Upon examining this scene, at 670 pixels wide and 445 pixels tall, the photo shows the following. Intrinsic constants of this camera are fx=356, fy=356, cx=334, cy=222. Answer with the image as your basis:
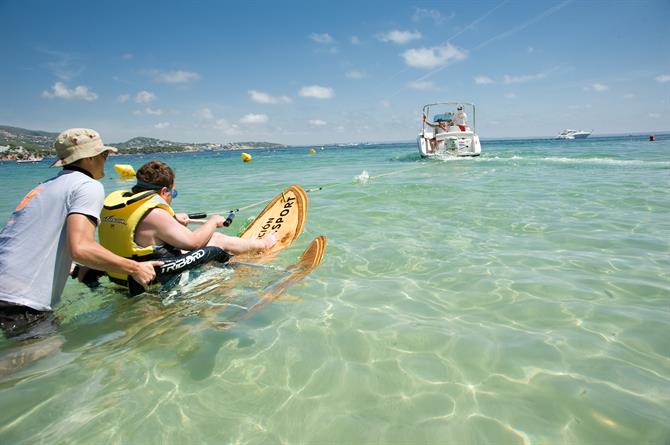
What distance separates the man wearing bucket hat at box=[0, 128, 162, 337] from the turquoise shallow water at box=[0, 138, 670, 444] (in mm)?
516

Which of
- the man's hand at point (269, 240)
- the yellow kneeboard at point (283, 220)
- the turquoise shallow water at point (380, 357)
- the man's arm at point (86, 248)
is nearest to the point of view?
the turquoise shallow water at point (380, 357)

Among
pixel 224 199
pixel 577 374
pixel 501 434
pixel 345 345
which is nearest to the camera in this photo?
pixel 501 434

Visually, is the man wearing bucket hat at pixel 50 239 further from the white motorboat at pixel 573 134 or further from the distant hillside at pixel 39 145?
the white motorboat at pixel 573 134

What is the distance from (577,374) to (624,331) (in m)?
0.96

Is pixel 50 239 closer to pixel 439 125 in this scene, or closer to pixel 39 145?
pixel 439 125

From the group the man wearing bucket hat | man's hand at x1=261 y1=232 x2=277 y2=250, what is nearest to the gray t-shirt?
the man wearing bucket hat

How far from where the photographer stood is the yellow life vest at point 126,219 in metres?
3.35

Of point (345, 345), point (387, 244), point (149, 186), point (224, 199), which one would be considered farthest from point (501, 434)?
point (224, 199)

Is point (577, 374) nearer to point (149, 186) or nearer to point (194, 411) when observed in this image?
point (194, 411)

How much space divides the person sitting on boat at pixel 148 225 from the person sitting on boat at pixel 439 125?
25067 mm

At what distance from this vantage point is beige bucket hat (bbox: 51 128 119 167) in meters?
2.72

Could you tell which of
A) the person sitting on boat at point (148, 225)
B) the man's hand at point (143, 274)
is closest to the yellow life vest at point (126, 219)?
the person sitting on boat at point (148, 225)

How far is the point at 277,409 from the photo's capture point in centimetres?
241

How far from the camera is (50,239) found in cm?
268
